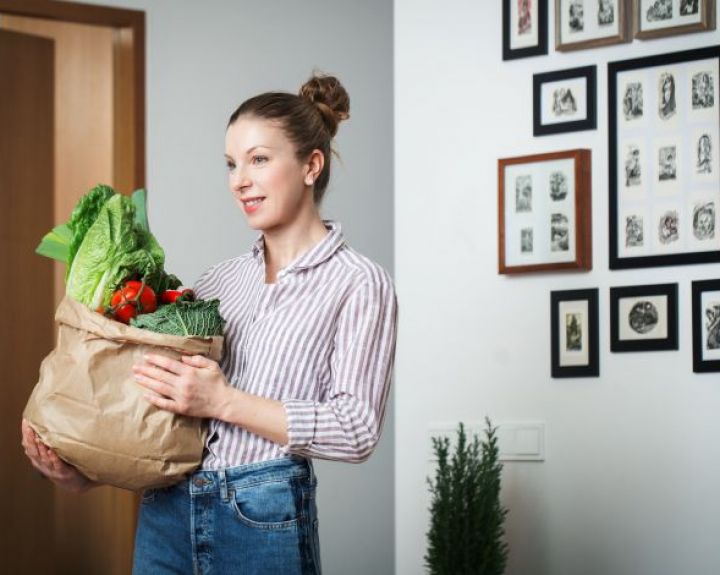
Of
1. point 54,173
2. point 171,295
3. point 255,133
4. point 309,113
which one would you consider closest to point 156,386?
point 171,295

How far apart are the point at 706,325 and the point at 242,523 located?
143 centimetres

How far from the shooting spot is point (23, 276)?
3982 mm

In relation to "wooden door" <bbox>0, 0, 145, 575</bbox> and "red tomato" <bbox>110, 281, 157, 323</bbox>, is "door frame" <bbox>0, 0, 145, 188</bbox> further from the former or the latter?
"red tomato" <bbox>110, 281, 157, 323</bbox>

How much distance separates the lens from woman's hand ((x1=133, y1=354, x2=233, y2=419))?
156 cm

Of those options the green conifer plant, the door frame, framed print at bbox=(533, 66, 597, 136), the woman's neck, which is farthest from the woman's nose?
the door frame

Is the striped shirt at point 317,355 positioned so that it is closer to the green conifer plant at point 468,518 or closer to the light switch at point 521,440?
the green conifer plant at point 468,518

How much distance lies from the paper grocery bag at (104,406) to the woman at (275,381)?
0.03m

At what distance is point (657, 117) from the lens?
275cm

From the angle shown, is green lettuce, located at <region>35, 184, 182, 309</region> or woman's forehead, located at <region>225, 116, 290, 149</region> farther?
woman's forehead, located at <region>225, 116, 290, 149</region>

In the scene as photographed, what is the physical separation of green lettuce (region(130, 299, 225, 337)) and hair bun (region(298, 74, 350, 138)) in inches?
17.1

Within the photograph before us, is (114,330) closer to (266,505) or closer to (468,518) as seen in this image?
(266,505)

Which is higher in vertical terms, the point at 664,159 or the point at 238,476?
the point at 664,159

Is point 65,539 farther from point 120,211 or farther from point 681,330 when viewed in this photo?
A: point 120,211

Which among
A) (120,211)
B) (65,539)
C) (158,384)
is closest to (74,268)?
(120,211)
